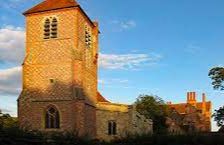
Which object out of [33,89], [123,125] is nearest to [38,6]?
[33,89]

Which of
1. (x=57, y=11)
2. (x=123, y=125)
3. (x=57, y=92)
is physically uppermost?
(x=57, y=11)

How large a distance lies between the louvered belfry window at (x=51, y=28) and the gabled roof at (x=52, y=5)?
1382 mm

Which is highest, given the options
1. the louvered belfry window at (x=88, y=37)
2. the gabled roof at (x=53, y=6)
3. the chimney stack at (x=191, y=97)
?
the gabled roof at (x=53, y=6)

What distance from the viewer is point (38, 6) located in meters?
46.2

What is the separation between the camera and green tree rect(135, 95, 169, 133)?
67.3 metres

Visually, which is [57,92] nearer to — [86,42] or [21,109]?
[21,109]

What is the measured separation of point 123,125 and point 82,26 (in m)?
12.6

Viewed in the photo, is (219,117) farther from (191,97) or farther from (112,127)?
(191,97)

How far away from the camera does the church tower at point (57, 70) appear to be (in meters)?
40.9

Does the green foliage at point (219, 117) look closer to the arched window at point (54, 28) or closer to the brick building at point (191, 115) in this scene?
the brick building at point (191, 115)

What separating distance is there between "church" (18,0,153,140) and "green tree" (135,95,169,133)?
2131cm

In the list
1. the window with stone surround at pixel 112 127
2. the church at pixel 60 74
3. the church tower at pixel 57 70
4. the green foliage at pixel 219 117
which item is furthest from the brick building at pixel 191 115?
the church tower at pixel 57 70

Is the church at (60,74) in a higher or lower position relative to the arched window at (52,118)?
higher

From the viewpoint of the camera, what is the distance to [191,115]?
81375mm
